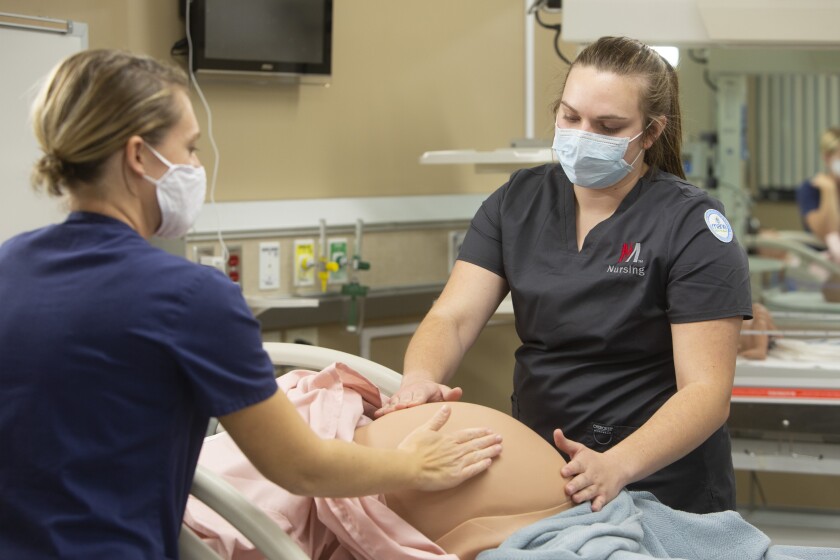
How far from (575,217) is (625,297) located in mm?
198

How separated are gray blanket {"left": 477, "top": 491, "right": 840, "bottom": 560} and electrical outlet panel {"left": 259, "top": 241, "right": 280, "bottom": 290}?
1704mm

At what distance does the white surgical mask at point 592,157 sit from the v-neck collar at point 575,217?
39 millimetres

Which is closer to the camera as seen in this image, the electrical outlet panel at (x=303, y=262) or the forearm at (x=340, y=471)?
the forearm at (x=340, y=471)

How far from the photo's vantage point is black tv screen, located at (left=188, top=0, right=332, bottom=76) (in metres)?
2.77

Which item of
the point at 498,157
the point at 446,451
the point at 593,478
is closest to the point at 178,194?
the point at 446,451

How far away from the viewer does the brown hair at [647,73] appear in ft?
5.52

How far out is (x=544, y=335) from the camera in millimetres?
1708

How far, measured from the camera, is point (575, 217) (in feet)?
5.83

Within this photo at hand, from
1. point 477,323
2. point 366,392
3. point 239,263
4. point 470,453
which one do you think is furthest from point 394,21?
point 470,453

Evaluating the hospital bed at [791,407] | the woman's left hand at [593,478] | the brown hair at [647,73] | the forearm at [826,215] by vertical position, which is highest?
the brown hair at [647,73]

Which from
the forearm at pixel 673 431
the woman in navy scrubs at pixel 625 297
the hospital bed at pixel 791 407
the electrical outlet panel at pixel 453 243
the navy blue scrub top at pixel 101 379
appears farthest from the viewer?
the electrical outlet panel at pixel 453 243

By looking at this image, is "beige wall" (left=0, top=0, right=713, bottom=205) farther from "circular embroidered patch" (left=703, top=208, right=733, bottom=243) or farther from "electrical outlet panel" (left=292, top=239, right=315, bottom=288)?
"circular embroidered patch" (left=703, top=208, right=733, bottom=243)

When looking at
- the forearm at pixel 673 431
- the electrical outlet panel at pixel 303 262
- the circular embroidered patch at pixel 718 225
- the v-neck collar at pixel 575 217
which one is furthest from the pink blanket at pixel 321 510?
the electrical outlet panel at pixel 303 262

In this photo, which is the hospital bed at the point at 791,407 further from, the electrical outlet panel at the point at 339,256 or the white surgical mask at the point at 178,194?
the white surgical mask at the point at 178,194
